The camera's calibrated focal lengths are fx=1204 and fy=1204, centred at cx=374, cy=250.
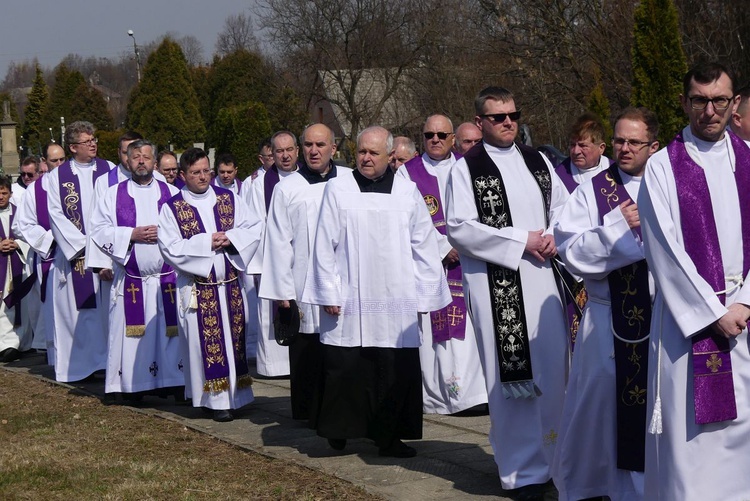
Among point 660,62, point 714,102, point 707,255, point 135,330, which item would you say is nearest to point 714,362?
point 707,255

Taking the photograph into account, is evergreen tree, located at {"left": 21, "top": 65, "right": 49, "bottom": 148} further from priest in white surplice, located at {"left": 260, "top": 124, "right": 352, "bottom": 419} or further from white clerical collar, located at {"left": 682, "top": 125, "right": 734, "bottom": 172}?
white clerical collar, located at {"left": 682, "top": 125, "right": 734, "bottom": 172}

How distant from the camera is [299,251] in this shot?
785 cm

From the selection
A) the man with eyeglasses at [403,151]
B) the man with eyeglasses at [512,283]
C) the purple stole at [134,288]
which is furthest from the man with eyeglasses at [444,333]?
the man with eyeglasses at [512,283]

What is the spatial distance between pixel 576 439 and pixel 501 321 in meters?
0.90

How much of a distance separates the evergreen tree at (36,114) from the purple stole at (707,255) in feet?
214

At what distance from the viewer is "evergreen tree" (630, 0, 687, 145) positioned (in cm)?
1667

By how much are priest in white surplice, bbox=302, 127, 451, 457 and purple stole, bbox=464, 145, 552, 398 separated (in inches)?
35.0

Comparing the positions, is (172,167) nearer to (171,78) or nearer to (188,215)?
(188,215)

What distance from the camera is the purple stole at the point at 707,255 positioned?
4.53 m

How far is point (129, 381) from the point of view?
9.34 metres

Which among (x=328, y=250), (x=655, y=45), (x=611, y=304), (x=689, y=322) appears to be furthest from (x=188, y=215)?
(x=655, y=45)

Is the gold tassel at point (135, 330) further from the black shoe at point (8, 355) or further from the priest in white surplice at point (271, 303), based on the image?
the black shoe at point (8, 355)

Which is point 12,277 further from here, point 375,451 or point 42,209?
point 375,451

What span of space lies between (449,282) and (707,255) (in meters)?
4.43
